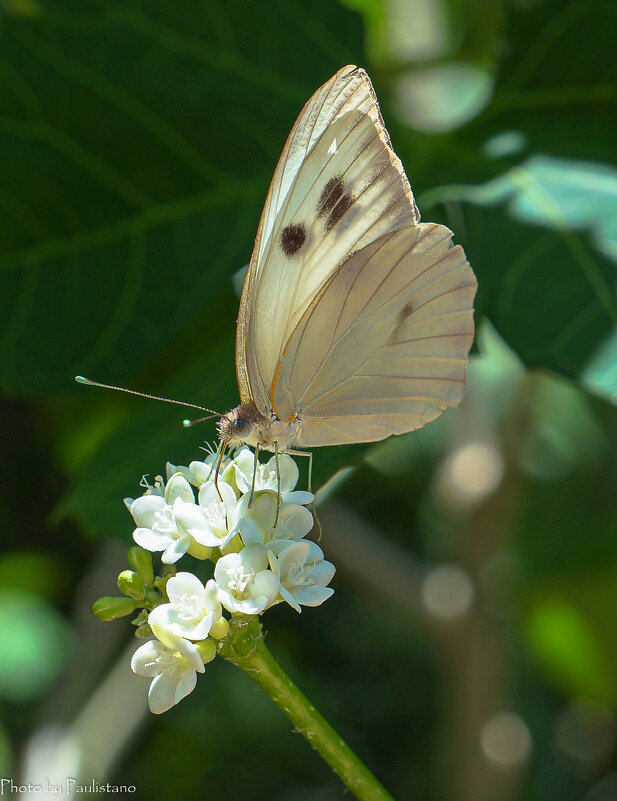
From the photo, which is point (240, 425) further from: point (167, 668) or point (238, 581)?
point (167, 668)

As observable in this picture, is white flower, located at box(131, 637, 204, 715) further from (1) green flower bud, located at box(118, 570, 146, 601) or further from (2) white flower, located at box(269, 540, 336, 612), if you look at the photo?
(2) white flower, located at box(269, 540, 336, 612)

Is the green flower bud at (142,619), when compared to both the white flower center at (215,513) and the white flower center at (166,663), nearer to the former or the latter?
the white flower center at (166,663)

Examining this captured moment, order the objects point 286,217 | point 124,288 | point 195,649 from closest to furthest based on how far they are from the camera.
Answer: point 195,649 < point 286,217 < point 124,288

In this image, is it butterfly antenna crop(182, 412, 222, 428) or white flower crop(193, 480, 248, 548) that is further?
butterfly antenna crop(182, 412, 222, 428)

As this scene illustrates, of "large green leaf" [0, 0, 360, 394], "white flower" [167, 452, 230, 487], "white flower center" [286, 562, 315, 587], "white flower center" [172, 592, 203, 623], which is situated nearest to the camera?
"white flower center" [172, 592, 203, 623]

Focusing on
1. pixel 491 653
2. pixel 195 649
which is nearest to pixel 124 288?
pixel 195 649

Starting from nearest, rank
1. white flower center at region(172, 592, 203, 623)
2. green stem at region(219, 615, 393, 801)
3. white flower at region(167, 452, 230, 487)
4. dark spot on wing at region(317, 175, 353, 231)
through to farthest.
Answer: green stem at region(219, 615, 393, 801), white flower center at region(172, 592, 203, 623), white flower at region(167, 452, 230, 487), dark spot on wing at region(317, 175, 353, 231)

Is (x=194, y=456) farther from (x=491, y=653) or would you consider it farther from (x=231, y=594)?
(x=491, y=653)

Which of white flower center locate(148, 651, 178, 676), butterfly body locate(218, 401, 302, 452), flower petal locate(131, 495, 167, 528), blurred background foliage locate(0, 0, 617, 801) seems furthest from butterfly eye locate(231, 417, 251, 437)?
white flower center locate(148, 651, 178, 676)
